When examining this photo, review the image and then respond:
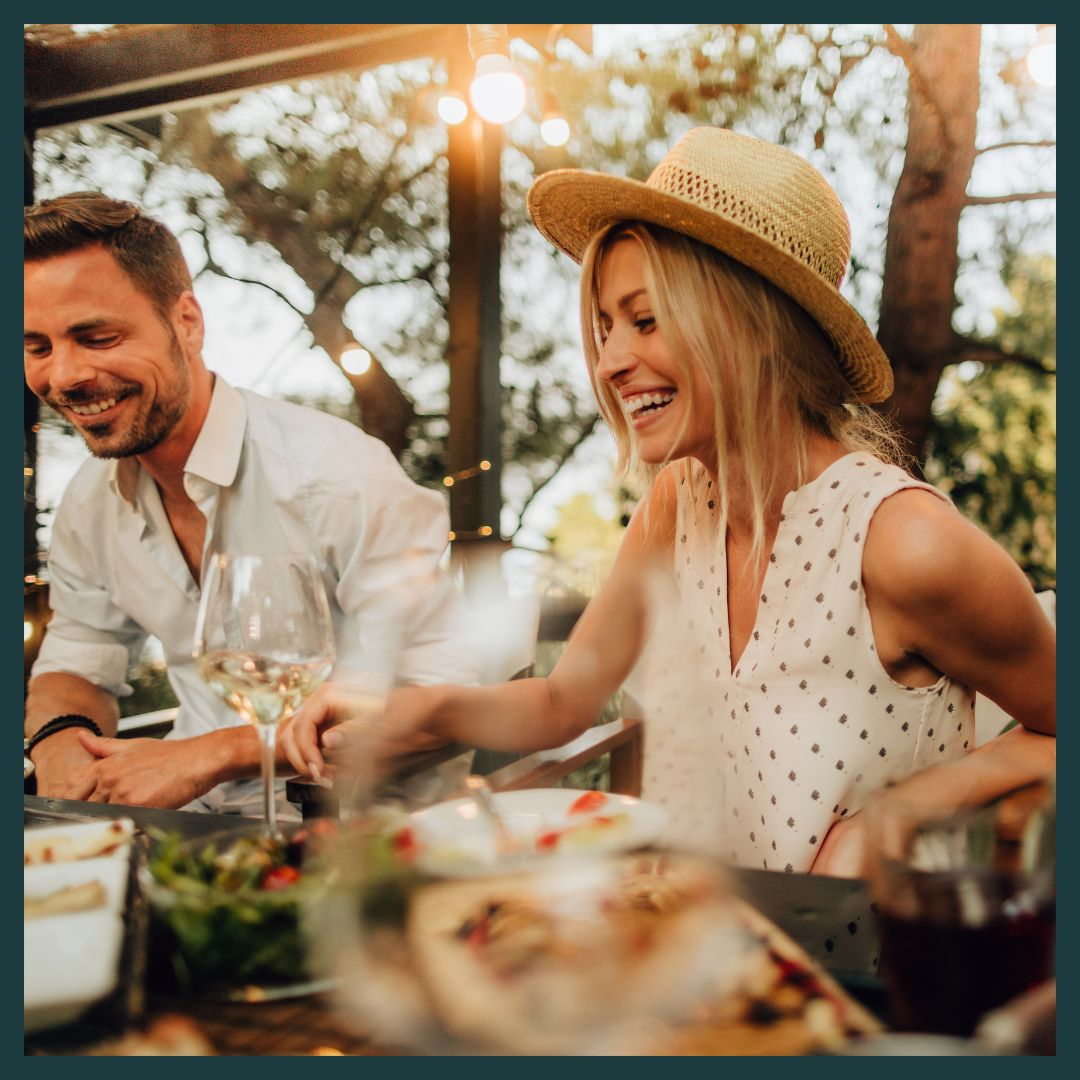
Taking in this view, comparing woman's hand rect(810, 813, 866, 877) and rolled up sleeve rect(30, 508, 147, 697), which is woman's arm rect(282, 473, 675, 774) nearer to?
woman's hand rect(810, 813, 866, 877)

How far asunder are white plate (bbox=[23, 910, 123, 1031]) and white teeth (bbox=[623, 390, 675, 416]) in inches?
26.0

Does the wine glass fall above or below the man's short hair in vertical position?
below

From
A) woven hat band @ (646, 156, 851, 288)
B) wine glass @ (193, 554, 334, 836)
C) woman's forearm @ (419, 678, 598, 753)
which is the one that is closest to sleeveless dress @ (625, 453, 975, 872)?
woman's forearm @ (419, 678, 598, 753)

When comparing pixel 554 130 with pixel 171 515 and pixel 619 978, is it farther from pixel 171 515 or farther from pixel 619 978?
pixel 619 978

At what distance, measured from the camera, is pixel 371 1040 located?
1.45ft

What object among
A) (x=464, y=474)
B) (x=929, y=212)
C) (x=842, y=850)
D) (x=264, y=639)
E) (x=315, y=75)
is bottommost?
(x=842, y=850)

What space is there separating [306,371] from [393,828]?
0.99 metres

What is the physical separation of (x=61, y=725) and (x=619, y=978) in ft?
3.37

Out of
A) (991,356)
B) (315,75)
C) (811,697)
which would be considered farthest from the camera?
(991,356)

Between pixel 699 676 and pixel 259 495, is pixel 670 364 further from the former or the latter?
pixel 259 495

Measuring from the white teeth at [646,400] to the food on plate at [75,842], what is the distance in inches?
23.7

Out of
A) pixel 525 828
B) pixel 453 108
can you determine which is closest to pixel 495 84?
pixel 453 108

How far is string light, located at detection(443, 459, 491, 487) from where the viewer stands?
1.43m

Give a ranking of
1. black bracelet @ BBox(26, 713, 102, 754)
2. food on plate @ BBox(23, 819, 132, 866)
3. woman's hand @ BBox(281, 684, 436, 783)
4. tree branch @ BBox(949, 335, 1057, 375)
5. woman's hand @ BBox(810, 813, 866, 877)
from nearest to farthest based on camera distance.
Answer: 1. food on plate @ BBox(23, 819, 132, 866)
2. woman's hand @ BBox(810, 813, 866, 877)
3. woman's hand @ BBox(281, 684, 436, 783)
4. black bracelet @ BBox(26, 713, 102, 754)
5. tree branch @ BBox(949, 335, 1057, 375)
